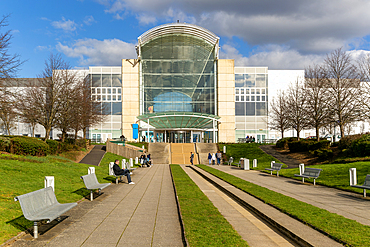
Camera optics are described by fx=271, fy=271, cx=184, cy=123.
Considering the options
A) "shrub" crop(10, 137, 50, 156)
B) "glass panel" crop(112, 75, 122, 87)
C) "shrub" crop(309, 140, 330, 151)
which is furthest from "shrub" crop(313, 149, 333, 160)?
"glass panel" crop(112, 75, 122, 87)

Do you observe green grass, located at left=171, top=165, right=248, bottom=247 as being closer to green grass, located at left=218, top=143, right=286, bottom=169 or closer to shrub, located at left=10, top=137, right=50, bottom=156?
shrub, located at left=10, top=137, right=50, bottom=156

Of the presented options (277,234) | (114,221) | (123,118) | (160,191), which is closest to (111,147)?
(123,118)

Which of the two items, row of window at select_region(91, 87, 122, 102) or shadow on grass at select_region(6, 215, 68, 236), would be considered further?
row of window at select_region(91, 87, 122, 102)

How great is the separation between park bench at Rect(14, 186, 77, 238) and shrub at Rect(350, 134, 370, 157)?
20954 mm

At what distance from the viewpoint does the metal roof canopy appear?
48.8 metres

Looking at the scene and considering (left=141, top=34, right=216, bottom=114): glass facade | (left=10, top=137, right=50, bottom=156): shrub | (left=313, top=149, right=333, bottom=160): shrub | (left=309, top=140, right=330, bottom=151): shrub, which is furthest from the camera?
(left=141, top=34, right=216, bottom=114): glass facade

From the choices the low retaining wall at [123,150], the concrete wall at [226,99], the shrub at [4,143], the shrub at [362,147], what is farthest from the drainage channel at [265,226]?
the concrete wall at [226,99]

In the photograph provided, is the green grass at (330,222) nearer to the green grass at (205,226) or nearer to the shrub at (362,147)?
the green grass at (205,226)

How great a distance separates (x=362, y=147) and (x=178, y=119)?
109 ft

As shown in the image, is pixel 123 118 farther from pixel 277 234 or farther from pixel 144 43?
pixel 277 234

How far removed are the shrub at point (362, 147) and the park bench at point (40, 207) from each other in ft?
68.7

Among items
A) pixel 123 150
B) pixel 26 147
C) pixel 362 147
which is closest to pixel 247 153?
pixel 123 150

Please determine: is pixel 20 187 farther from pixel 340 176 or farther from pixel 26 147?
pixel 340 176

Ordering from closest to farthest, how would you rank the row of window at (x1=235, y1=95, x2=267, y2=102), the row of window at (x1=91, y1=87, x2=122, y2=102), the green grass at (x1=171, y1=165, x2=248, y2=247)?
the green grass at (x1=171, y1=165, x2=248, y2=247) → the row of window at (x1=91, y1=87, x2=122, y2=102) → the row of window at (x1=235, y1=95, x2=267, y2=102)
